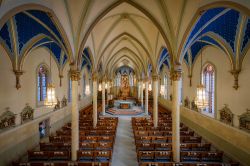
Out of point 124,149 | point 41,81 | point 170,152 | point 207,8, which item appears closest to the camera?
point 207,8

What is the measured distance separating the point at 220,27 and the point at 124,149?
33.5ft

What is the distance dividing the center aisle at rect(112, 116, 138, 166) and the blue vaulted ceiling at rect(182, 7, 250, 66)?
711cm

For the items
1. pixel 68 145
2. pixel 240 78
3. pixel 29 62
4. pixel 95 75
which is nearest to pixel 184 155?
pixel 240 78

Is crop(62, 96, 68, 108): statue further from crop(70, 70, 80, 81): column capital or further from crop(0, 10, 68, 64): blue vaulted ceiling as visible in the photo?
crop(70, 70, 80, 81): column capital

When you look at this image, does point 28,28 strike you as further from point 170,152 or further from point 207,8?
point 170,152

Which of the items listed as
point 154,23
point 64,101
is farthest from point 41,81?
point 154,23

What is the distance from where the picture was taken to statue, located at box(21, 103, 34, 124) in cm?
1345

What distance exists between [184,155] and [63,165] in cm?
663

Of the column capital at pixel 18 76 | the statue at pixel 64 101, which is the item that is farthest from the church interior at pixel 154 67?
the statue at pixel 64 101

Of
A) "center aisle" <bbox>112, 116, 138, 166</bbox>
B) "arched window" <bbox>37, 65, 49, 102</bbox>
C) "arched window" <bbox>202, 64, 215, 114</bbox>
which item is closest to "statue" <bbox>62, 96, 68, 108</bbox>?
"arched window" <bbox>37, 65, 49, 102</bbox>

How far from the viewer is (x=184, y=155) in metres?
10.9

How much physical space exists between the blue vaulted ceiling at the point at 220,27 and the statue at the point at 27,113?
1160cm

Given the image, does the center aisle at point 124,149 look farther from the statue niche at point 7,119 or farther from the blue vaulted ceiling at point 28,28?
the blue vaulted ceiling at point 28,28

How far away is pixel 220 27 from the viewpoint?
464 inches
